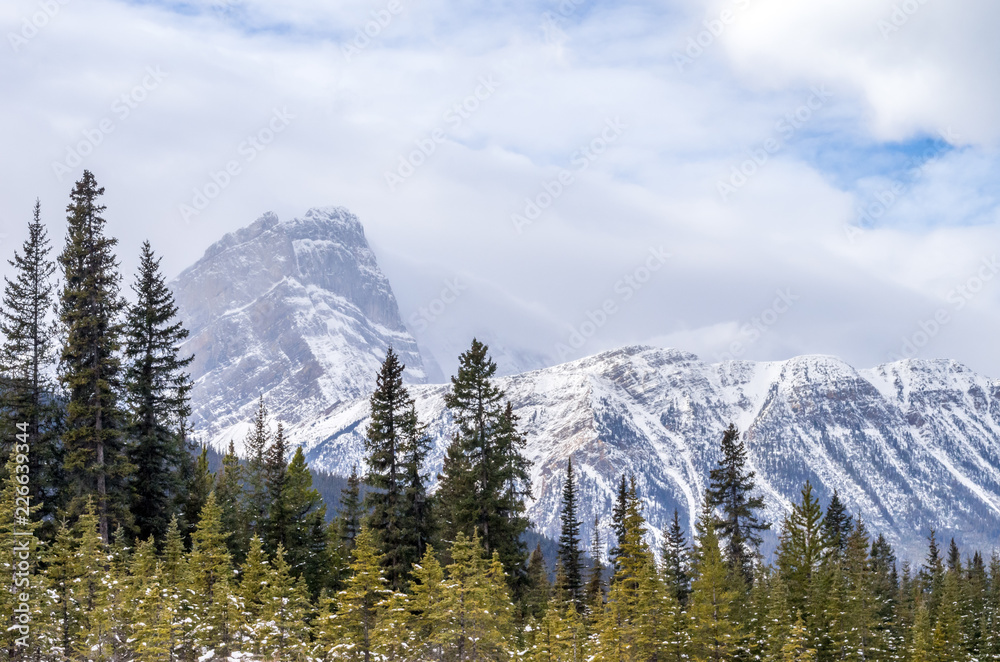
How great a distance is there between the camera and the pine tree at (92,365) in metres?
44.1

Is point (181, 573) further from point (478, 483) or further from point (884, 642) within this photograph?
→ point (884, 642)

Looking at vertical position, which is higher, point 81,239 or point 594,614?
point 81,239

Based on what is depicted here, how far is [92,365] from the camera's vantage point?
148 feet

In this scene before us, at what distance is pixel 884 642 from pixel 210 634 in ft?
117

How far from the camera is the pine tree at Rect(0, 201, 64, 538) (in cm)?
4647

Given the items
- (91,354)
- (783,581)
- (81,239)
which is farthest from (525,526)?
(81,239)

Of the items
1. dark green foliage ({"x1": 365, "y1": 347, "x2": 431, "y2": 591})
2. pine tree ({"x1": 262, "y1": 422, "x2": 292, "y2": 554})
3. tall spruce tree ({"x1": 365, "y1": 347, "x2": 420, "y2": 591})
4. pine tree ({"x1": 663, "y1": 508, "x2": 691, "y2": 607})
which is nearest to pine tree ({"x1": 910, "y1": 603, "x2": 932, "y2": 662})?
pine tree ({"x1": 663, "y1": 508, "x2": 691, "y2": 607})

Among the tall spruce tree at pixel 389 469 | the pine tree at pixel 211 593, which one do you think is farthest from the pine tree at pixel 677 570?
the pine tree at pixel 211 593

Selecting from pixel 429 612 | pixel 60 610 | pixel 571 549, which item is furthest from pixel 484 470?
pixel 571 549

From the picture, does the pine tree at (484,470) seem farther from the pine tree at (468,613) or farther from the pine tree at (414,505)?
the pine tree at (468,613)

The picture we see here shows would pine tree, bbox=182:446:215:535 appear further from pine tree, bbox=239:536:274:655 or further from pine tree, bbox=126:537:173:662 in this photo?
pine tree, bbox=126:537:173:662

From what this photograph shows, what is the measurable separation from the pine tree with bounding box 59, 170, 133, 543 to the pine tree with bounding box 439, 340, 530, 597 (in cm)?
1784

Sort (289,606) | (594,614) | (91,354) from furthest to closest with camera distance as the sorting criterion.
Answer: (91,354) < (594,614) < (289,606)

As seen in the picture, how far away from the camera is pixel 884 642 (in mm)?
47031
